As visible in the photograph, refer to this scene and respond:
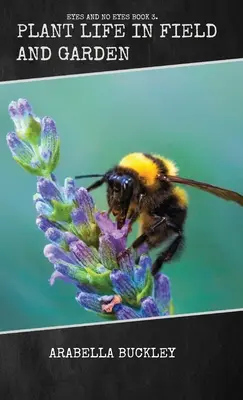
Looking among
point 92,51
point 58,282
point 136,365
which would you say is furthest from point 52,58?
point 136,365

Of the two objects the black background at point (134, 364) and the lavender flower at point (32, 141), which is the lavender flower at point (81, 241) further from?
the black background at point (134, 364)

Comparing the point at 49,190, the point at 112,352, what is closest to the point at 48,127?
the point at 49,190

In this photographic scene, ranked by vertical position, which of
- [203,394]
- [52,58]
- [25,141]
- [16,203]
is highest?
[52,58]

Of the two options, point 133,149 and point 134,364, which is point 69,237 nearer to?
point 133,149

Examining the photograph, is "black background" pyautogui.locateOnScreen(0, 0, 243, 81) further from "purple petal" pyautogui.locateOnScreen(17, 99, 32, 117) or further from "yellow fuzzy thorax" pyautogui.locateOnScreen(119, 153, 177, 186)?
"yellow fuzzy thorax" pyautogui.locateOnScreen(119, 153, 177, 186)

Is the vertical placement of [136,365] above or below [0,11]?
below

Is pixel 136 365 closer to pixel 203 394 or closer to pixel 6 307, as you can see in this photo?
pixel 203 394
